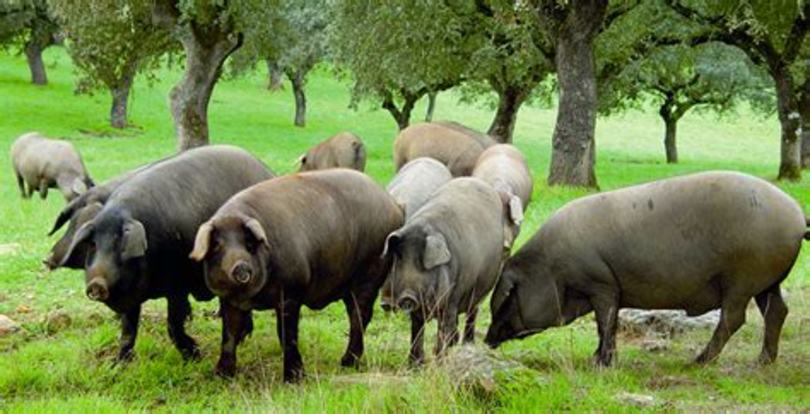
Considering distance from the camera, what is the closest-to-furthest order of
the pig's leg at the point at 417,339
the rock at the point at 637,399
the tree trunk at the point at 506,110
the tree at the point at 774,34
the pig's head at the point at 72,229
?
1. the rock at the point at 637,399
2. the pig's head at the point at 72,229
3. the pig's leg at the point at 417,339
4. the tree at the point at 774,34
5. the tree trunk at the point at 506,110

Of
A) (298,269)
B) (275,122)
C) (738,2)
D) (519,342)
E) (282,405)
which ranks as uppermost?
(738,2)

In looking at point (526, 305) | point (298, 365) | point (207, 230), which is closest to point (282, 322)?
point (298, 365)

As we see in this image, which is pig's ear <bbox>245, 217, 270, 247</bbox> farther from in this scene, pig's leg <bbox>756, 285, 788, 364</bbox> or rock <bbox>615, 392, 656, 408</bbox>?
pig's leg <bbox>756, 285, 788, 364</bbox>

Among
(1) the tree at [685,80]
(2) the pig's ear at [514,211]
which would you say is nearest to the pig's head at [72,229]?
(2) the pig's ear at [514,211]

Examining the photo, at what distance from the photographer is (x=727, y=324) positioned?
815cm

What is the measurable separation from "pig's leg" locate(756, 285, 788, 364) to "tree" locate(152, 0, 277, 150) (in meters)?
18.3

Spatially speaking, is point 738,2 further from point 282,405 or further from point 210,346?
point 282,405

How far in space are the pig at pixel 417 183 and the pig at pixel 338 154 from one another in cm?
873

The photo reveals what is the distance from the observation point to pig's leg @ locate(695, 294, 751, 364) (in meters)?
8.14

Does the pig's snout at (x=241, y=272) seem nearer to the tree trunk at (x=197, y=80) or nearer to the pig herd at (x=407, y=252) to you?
the pig herd at (x=407, y=252)

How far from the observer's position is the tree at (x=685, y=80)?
100 feet

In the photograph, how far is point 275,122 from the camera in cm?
5591

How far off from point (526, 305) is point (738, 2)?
1783 centimetres

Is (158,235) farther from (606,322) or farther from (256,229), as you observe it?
(606,322)
